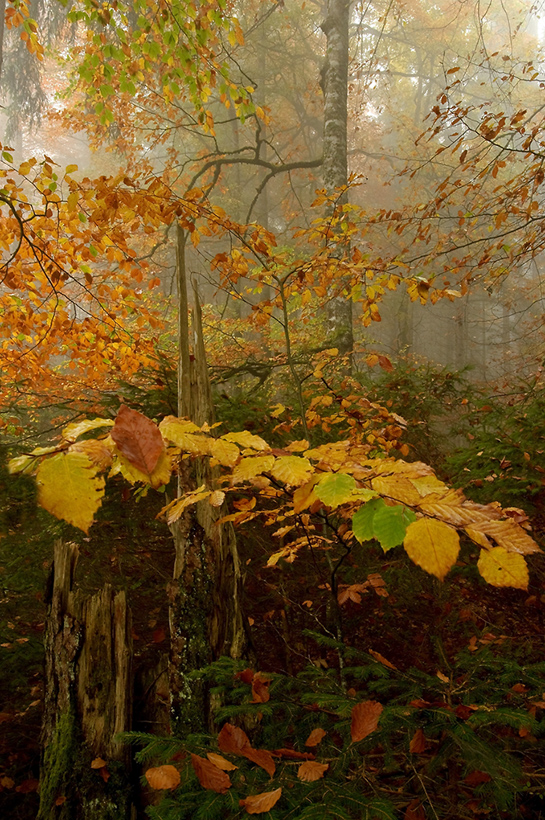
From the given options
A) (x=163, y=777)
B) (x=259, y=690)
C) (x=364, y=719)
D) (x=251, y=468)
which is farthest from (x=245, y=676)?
(x=251, y=468)

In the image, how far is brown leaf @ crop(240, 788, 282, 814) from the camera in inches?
46.2

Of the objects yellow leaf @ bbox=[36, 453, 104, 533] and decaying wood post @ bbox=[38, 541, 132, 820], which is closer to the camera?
yellow leaf @ bbox=[36, 453, 104, 533]

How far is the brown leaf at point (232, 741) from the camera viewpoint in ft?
5.00

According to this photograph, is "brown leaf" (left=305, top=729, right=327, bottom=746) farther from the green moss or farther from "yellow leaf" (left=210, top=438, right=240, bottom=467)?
the green moss

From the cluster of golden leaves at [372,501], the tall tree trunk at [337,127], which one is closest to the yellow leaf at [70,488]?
the cluster of golden leaves at [372,501]

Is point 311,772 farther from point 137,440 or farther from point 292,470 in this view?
point 137,440

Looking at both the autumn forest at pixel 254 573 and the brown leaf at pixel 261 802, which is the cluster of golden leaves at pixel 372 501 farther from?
the brown leaf at pixel 261 802

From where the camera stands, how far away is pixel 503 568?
3.72 feet

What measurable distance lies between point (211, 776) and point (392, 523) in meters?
0.94

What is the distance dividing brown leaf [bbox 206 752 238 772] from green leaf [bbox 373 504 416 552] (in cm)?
85

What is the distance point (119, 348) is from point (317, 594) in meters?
3.74

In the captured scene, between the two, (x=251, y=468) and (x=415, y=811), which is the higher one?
(x=251, y=468)

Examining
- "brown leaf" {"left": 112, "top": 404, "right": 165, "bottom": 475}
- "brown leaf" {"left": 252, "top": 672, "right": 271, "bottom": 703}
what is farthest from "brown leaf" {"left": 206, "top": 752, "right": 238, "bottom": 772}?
"brown leaf" {"left": 112, "top": 404, "right": 165, "bottom": 475}

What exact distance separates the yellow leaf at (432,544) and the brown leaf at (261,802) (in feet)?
2.37
